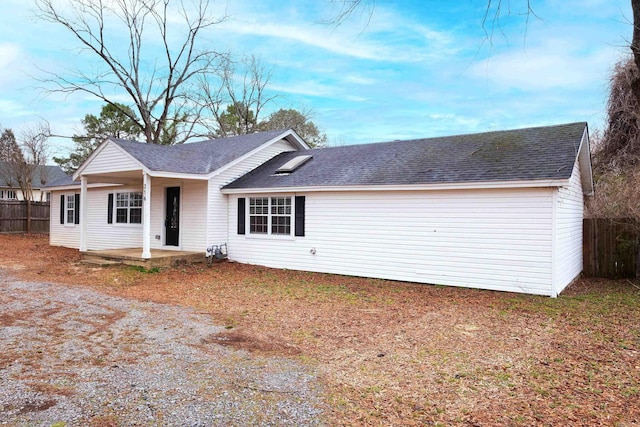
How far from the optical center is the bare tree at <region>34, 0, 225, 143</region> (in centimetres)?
2499

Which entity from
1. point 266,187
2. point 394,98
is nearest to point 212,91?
point 394,98

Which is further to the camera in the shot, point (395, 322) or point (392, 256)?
point (392, 256)

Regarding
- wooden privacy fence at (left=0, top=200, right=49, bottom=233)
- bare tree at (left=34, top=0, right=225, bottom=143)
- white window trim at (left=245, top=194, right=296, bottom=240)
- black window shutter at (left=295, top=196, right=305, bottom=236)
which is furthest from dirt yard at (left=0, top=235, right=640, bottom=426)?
bare tree at (left=34, top=0, right=225, bottom=143)

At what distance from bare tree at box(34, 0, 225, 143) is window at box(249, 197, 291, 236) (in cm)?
1843

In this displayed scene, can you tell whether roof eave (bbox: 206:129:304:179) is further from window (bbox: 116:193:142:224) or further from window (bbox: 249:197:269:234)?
window (bbox: 116:193:142:224)

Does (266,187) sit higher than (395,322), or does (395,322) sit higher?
(266,187)

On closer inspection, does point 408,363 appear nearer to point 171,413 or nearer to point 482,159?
point 171,413

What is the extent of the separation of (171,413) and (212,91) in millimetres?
32186

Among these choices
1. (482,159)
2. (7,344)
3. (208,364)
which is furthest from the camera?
(482,159)

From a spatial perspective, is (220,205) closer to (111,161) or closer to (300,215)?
(300,215)

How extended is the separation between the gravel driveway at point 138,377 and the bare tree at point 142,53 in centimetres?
2352

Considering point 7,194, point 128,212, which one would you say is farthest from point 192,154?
point 7,194

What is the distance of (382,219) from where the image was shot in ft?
34.5

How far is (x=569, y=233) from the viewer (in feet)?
33.6
